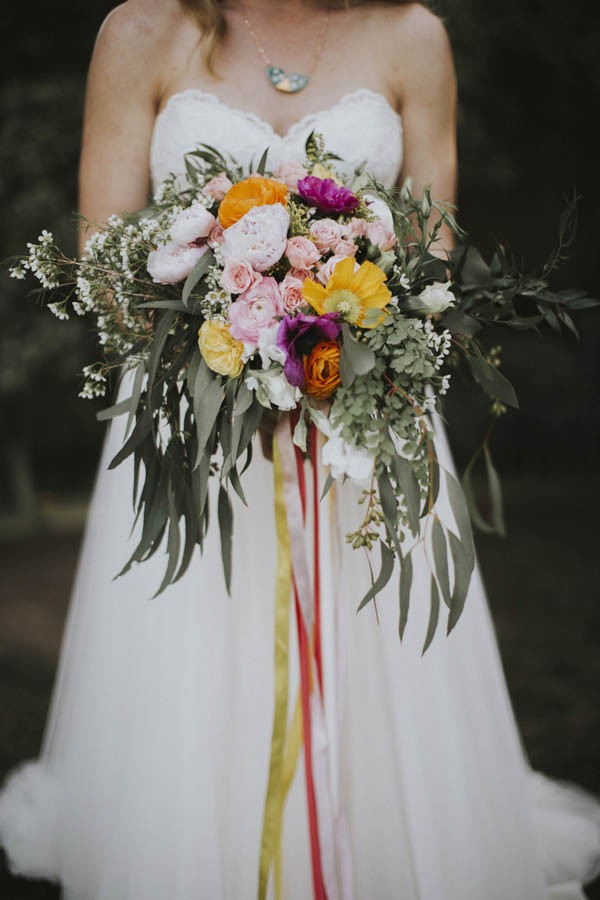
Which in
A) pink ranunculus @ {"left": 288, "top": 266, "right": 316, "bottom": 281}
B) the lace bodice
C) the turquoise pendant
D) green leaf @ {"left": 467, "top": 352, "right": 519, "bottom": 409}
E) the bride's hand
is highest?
the turquoise pendant

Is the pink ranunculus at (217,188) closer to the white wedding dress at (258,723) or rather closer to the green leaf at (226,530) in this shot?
the white wedding dress at (258,723)

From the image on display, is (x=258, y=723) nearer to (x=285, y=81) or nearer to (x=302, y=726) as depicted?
(x=302, y=726)

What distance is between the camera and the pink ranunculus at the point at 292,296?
1.55 meters

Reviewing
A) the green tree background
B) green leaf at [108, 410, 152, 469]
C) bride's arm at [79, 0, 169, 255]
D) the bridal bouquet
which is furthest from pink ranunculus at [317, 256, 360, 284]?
the green tree background

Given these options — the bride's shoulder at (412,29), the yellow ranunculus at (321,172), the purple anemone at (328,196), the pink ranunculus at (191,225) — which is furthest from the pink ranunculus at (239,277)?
the bride's shoulder at (412,29)

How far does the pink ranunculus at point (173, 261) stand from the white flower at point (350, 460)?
0.43 meters

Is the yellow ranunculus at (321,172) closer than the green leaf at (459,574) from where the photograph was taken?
No

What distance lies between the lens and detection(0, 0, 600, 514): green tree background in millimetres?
5074

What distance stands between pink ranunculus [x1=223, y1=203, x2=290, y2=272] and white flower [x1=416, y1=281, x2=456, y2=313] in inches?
11.4

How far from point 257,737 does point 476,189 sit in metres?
5.80

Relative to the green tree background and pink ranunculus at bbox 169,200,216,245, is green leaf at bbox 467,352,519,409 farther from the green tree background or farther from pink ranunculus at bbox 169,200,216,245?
the green tree background

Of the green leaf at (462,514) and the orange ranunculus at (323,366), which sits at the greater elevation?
the orange ranunculus at (323,366)

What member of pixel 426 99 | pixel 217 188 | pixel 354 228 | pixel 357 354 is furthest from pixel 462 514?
pixel 426 99

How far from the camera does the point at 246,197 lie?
1596mm
